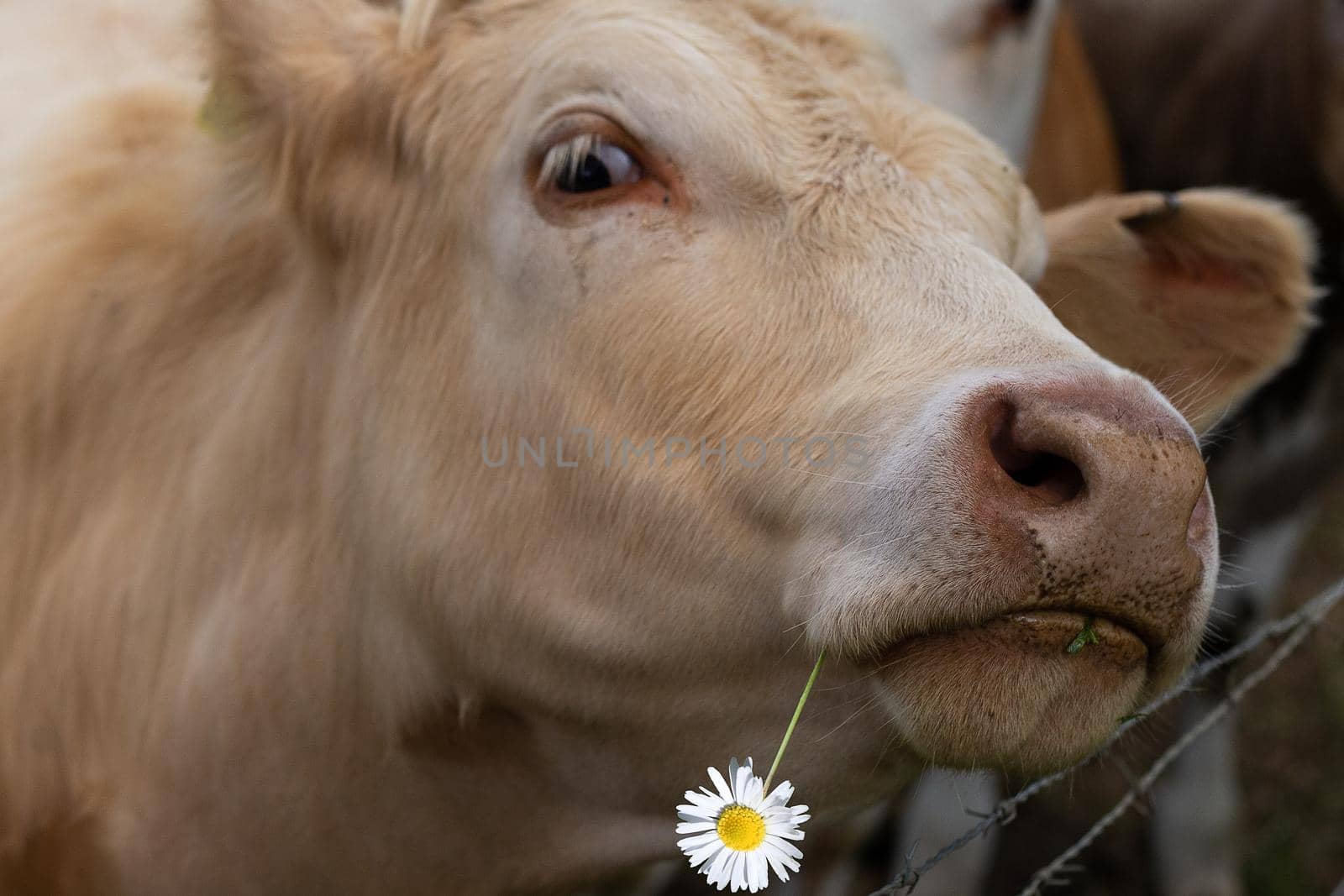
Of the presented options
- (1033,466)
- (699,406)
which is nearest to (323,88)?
(699,406)

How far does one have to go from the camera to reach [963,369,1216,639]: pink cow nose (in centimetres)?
143

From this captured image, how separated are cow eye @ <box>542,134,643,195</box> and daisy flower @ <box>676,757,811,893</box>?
2.89 feet

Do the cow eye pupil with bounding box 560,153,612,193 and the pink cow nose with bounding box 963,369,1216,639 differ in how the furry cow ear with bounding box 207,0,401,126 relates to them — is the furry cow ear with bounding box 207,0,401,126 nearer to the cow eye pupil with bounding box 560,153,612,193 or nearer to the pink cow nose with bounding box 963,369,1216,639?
the cow eye pupil with bounding box 560,153,612,193

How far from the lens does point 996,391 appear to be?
1.48 m

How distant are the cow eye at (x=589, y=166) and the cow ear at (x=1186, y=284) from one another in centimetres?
97

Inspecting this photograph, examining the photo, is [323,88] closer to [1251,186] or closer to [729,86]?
[729,86]

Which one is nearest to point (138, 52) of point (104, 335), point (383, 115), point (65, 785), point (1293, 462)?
point (104, 335)

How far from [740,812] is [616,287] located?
775 millimetres

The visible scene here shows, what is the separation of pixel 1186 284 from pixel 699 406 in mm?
1238

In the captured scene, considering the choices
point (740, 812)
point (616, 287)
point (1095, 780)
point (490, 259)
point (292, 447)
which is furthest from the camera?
point (1095, 780)

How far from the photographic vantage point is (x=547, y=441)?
1.91m

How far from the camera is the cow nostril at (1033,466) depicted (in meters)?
1.47

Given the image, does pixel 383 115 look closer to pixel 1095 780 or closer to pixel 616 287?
pixel 616 287

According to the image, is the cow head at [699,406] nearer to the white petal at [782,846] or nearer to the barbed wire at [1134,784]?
the barbed wire at [1134,784]
